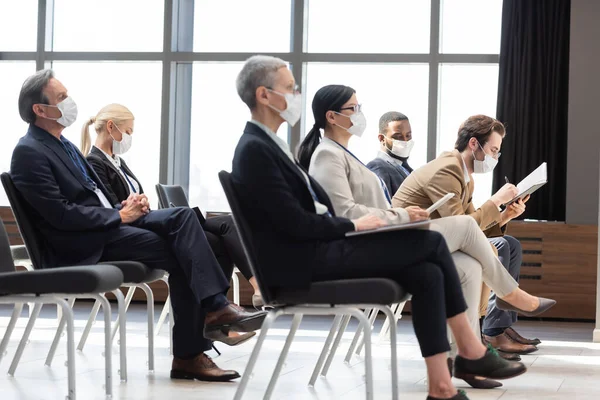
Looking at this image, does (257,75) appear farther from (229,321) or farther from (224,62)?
(224,62)

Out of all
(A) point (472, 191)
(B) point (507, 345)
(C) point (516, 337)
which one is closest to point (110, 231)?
(A) point (472, 191)

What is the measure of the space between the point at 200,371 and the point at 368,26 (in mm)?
4685

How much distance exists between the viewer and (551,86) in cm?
684

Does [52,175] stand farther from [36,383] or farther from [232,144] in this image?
[232,144]

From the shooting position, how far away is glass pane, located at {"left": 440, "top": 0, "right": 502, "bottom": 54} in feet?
23.7

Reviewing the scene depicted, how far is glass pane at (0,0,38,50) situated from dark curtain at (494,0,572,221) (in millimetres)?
3953

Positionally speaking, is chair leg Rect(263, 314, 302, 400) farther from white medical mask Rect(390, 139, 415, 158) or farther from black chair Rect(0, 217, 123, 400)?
white medical mask Rect(390, 139, 415, 158)

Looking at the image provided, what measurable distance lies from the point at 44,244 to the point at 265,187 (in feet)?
3.59

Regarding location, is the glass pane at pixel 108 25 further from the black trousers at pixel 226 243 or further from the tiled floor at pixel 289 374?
the black trousers at pixel 226 243

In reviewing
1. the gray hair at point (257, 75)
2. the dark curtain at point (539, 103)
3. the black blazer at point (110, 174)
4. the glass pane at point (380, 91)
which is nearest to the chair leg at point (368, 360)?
the gray hair at point (257, 75)

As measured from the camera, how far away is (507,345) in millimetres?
4617

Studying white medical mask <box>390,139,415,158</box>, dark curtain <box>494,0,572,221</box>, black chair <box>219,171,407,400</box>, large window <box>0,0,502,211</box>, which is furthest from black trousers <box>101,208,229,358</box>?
large window <box>0,0,502,211</box>

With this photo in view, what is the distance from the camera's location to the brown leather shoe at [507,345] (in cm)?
457

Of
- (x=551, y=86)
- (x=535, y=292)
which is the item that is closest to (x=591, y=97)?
(x=551, y=86)
